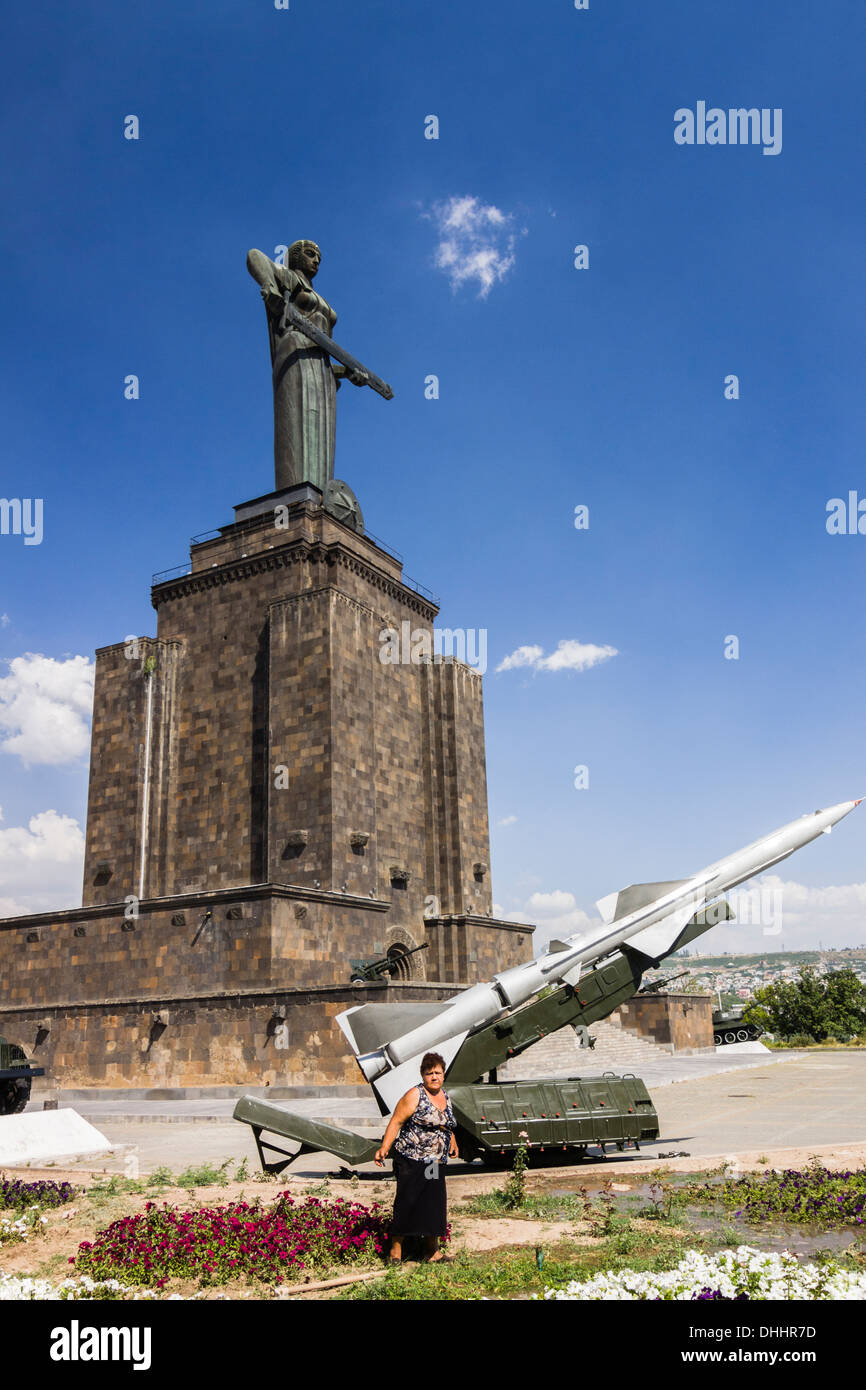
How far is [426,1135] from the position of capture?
28.1ft

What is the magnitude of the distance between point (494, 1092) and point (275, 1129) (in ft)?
9.93

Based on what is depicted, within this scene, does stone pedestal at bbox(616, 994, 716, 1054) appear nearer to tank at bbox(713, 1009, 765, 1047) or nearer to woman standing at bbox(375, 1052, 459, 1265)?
tank at bbox(713, 1009, 765, 1047)

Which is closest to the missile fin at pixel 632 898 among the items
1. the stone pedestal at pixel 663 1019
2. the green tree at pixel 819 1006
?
the stone pedestal at pixel 663 1019


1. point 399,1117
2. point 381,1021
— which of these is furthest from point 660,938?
point 399,1117

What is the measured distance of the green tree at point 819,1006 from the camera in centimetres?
5181

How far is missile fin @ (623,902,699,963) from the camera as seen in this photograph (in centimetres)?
1484

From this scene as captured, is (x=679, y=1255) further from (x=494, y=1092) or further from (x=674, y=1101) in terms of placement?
(x=674, y=1101)

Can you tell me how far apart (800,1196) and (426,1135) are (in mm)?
4435

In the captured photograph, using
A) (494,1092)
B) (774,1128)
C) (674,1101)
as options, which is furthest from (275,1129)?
(674,1101)

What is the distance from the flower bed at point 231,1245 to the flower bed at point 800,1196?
3.97 m

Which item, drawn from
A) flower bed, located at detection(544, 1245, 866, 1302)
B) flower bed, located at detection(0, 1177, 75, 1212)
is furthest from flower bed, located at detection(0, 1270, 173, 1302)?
flower bed, located at detection(0, 1177, 75, 1212)

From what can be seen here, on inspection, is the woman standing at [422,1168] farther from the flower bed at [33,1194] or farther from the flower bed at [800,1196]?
the flower bed at [33,1194]

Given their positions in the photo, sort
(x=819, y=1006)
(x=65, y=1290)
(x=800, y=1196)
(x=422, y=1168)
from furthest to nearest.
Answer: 1. (x=819, y=1006)
2. (x=800, y=1196)
3. (x=422, y=1168)
4. (x=65, y=1290)

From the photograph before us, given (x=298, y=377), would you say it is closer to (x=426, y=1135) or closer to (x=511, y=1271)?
(x=426, y=1135)
